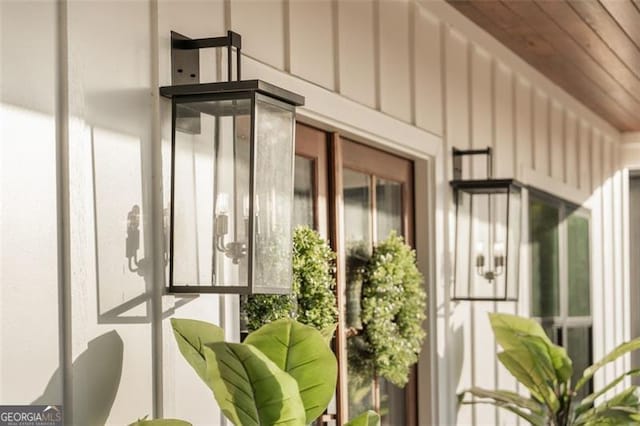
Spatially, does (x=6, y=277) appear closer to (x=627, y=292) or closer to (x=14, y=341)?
(x=14, y=341)

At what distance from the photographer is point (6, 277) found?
6.31 ft

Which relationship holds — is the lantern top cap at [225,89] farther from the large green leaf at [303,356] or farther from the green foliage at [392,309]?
the green foliage at [392,309]

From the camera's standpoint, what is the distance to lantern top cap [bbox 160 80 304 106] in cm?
231

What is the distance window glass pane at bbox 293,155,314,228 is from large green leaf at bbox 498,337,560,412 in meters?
1.38

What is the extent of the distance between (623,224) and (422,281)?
4.09m

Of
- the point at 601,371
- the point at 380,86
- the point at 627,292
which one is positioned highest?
the point at 380,86

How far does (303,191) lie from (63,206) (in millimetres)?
1236

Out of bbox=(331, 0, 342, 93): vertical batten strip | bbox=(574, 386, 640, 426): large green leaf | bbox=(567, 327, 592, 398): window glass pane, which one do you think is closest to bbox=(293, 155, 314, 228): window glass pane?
bbox=(331, 0, 342, 93): vertical batten strip

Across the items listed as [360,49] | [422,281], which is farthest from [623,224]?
[360,49]

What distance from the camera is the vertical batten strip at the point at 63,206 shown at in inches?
81.4

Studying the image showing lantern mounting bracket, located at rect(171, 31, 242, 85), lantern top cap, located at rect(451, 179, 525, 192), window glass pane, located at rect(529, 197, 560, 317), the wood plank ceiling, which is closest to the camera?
lantern mounting bracket, located at rect(171, 31, 242, 85)

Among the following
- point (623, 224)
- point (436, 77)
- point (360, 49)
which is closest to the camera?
point (360, 49)

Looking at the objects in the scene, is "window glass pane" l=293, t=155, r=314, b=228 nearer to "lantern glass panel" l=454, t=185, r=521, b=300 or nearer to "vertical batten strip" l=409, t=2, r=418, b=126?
"vertical batten strip" l=409, t=2, r=418, b=126

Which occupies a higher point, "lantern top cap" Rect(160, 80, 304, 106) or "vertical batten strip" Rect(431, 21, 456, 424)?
"lantern top cap" Rect(160, 80, 304, 106)
